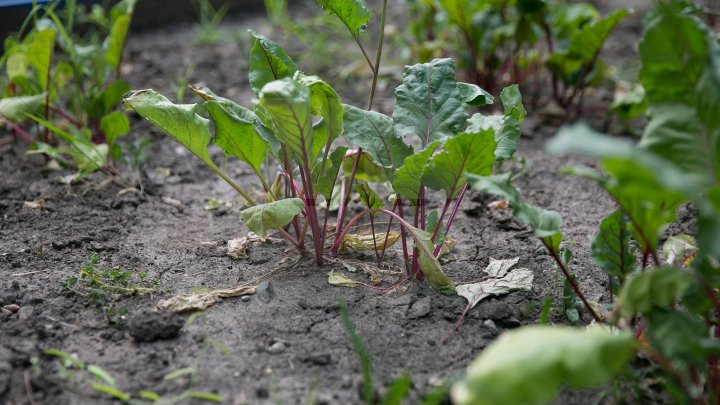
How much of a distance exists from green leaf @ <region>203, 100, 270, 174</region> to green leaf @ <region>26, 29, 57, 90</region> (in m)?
1.01

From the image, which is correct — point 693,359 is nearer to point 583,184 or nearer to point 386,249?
point 386,249

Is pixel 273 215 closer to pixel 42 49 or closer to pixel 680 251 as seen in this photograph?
pixel 680 251

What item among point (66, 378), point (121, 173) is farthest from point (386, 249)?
point (121, 173)

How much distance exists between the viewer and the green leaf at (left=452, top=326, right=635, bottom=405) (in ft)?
3.55

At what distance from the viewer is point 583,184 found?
2711 millimetres

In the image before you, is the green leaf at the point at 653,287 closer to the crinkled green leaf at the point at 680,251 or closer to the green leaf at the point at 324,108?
the crinkled green leaf at the point at 680,251

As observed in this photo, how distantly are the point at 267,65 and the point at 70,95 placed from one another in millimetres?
1619

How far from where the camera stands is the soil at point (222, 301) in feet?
5.12

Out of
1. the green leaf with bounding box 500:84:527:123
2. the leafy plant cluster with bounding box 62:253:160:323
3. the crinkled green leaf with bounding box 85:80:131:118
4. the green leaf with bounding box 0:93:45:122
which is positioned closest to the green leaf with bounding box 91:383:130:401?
the leafy plant cluster with bounding box 62:253:160:323

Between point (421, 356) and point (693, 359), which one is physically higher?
point (693, 359)

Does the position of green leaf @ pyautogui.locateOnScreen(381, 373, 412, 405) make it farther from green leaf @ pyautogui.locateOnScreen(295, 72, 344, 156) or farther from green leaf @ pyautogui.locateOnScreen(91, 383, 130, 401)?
green leaf @ pyautogui.locateOnScreen(295, 72, 344, 156)

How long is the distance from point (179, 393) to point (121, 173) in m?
1.45

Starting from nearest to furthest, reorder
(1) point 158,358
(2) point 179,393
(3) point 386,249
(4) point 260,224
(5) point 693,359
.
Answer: (5) point 693,359 < (2) point 179,393 < (1) point 158,358 < (4) point 260,224 < (3) point 386,249

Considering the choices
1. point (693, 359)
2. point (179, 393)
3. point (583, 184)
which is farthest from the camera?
point (583, 184)
